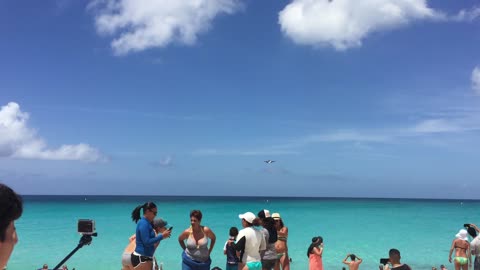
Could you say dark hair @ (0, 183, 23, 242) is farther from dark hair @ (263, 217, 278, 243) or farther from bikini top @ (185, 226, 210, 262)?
dark hair @ (263, 217, 278, 243)

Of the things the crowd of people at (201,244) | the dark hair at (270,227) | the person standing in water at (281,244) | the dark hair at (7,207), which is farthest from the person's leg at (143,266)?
the dark hair at (7,207)

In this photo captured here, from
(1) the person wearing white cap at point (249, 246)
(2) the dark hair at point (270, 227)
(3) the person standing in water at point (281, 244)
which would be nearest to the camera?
(1) the person wearing white cap at point (249, 246)

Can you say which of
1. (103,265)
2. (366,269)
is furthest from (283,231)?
(103,265)

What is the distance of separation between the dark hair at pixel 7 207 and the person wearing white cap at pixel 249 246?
476 centimetres

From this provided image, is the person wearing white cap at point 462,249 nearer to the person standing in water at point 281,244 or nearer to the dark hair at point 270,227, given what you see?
the person standing in water at point 281,244

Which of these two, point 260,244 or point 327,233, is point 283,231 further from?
point 327,233

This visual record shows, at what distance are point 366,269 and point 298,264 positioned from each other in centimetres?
255

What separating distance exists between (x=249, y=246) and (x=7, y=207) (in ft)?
16.0

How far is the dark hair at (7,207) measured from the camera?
1560mm

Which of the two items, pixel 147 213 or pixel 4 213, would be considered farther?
pixel 147 213

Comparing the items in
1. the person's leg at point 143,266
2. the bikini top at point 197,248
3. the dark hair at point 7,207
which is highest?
the dark hair at point 7,207

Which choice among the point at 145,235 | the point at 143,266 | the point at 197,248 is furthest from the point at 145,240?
the point at 197,248

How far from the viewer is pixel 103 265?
15.9 m

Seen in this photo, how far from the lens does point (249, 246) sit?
616 cm
